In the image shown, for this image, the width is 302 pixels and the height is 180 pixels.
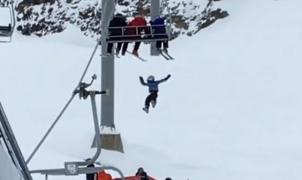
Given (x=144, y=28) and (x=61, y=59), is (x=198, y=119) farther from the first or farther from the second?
(x=61, y=59)

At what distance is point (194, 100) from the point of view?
2048 centimetres

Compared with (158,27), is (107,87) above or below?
below

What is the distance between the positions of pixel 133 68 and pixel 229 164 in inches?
305

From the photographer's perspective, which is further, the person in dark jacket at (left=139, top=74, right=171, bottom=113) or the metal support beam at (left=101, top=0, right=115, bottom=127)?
the person in dark jacket at (left=139, top=74, right=171, bottom=113)

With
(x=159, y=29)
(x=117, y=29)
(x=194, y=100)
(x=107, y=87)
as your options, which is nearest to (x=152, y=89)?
(x=107, y=87)

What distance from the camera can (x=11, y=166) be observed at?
3.54 metres

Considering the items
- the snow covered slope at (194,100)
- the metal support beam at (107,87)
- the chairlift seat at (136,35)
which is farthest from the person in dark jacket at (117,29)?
the snow covered slope at (194,100)

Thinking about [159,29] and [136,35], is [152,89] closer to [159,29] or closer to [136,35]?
[159,29]

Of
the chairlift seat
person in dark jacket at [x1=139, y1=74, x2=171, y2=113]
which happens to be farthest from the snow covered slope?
the chairlift seat

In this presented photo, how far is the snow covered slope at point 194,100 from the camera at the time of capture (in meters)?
16.0

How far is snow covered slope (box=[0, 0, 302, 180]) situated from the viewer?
16.0 metres

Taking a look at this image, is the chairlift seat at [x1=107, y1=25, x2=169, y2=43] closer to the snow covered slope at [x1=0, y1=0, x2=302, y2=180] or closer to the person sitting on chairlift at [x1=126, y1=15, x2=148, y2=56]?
the person sitting on chairlift at [x1=126, y1=15, x2=148, y2=56]

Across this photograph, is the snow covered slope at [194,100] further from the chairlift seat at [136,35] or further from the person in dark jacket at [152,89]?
the chairlift seat at [136,35]

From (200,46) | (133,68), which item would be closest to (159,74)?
(133,68)
